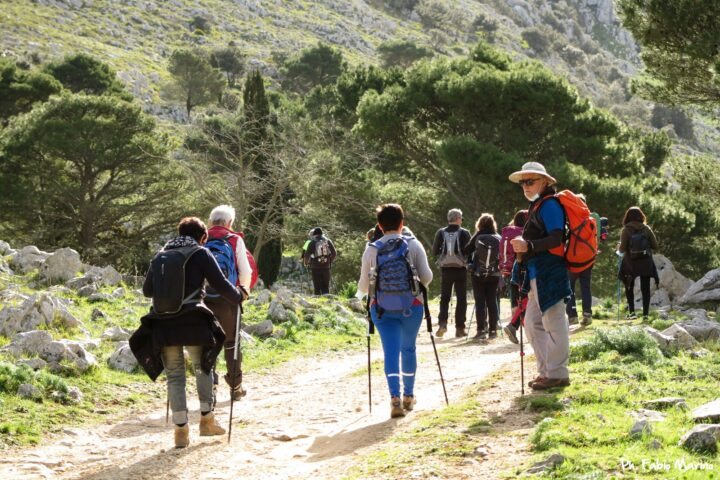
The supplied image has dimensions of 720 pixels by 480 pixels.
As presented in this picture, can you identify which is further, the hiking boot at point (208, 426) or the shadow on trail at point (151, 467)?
the hiking boot at point (208, 426)

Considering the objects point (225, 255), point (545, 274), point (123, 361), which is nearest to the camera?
point (545, 274)

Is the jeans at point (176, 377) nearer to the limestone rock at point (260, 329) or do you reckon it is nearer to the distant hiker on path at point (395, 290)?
the distant hiker on path at point (395, 290)

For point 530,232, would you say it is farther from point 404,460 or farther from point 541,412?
point 404,460

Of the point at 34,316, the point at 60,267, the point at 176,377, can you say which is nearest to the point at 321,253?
the point at 60,267

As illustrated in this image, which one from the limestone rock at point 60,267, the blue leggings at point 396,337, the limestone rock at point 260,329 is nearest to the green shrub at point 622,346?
the blue leggings at point 396,337

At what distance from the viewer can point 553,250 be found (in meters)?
6.38

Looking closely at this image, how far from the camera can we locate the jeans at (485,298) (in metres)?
11.5

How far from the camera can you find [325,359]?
11.4 m

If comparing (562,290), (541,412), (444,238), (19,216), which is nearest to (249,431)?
(541,412)

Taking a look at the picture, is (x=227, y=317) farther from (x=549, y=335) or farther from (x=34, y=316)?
(x=34, y=316)

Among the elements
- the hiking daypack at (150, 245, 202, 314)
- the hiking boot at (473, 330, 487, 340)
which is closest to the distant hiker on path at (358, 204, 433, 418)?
the hiking daypack at (150, 245, 202, 314)

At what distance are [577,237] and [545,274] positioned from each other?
40 centimetres

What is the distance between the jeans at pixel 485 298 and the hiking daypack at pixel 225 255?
205 inches

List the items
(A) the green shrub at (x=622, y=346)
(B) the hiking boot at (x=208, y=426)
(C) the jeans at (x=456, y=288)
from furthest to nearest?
(C) the jeans at (x=456, y=288)
(A) the green shrub at (x=622, y=346)
(B) the hiking boot at (x=208, y=426)
